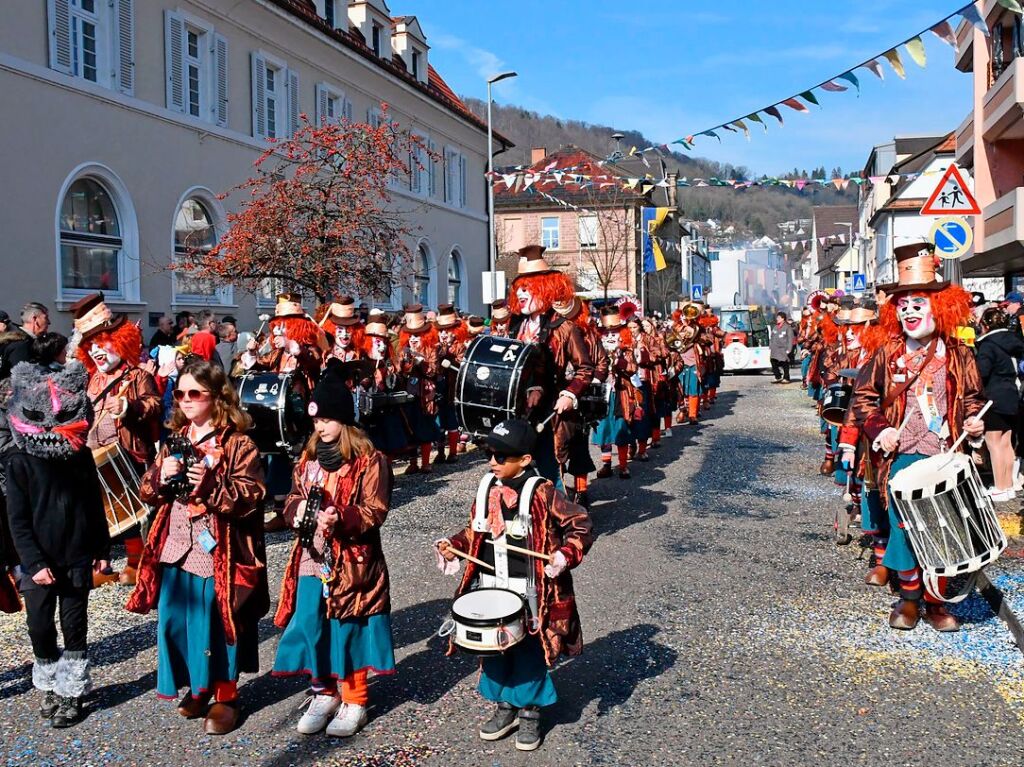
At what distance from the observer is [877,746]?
4.08m

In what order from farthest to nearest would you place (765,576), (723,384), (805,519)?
(723,384) → (805,519) → (765,576)

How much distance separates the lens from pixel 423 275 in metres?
28.8

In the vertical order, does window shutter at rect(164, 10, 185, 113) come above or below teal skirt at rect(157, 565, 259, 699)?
above

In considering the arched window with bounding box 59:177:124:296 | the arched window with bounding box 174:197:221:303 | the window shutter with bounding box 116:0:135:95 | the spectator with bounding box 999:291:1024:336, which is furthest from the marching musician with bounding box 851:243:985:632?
the window shutter with bounding box 116:0:135:95

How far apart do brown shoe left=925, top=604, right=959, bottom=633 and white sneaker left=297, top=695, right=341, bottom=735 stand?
3278mm

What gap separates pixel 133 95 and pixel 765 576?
13.7m

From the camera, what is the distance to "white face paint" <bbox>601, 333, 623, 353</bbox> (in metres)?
11.7

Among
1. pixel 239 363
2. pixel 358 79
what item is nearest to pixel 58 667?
pixel 239 363

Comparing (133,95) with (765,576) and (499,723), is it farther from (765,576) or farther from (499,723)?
(499,723)

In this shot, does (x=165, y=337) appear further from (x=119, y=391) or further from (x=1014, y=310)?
(x=1014, y=310)

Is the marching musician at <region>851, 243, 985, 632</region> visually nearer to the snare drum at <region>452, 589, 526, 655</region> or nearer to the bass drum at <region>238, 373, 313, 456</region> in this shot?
the snare drum at <region>452, 589, 526, 655</region>

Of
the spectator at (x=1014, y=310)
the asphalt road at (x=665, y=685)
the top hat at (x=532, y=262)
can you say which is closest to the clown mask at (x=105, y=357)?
the asphalt road at (x=665, y=685)

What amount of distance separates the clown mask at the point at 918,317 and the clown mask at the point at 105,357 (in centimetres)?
482

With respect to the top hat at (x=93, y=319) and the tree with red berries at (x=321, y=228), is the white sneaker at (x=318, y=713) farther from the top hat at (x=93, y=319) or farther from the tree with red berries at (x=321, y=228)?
the tree with red berries at (x=321, y=228)
